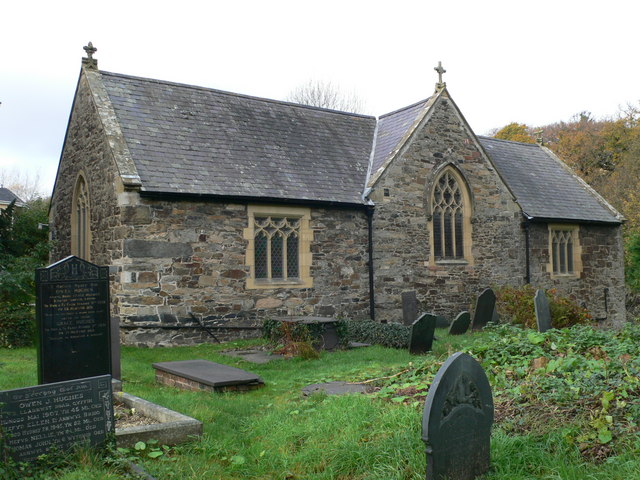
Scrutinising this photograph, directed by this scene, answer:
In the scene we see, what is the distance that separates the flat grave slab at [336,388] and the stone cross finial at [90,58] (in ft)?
38.8

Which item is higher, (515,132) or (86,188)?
(515,132)

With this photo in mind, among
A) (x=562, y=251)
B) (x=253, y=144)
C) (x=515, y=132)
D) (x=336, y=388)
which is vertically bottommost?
(x=336, y=388)

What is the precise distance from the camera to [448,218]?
19047mm

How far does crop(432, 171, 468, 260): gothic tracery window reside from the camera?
18.8m

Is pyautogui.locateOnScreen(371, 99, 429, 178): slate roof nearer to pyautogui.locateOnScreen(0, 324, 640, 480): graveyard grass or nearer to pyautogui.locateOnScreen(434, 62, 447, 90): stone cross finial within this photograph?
pyautogui.locateOnScreen(434, 62, 447, 90): stone cross finial

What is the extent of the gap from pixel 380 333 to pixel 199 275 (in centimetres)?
457

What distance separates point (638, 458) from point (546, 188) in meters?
19.6

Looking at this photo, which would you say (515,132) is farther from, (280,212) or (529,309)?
(280,212)

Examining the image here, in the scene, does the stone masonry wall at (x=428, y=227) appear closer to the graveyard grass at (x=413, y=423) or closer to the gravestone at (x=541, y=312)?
the gravestone at (x=541, y=312)

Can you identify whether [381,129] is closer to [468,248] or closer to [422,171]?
[422,171]

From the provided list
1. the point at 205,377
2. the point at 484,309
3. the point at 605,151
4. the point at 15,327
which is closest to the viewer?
the point at 205,377

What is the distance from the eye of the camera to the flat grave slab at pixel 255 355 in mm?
11945

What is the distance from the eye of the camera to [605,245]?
23.4 meters

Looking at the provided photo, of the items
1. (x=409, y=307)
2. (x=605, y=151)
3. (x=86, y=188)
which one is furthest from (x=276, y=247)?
(x=605, y=151)
